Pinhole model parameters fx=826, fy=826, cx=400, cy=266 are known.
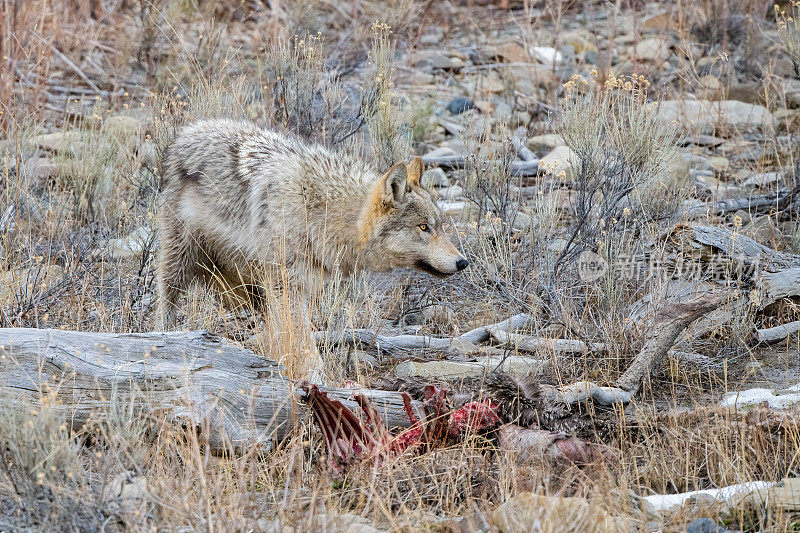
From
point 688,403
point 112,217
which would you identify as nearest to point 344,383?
point 688,403

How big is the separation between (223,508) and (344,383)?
1.65 metres

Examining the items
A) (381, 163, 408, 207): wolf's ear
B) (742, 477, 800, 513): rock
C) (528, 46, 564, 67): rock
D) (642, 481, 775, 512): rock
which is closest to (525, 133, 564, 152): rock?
(528, 46, 564, 67): rock

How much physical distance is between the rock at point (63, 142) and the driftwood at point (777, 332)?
6.10m

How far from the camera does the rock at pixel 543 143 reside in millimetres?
9477

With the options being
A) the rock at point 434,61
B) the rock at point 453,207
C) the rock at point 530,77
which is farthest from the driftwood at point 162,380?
the rock at point 434,61

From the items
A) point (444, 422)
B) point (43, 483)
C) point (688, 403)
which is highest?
point (43, 483)

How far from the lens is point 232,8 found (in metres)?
12.7

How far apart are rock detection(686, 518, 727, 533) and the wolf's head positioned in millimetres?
2710

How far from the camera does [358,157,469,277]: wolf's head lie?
562 centimetres

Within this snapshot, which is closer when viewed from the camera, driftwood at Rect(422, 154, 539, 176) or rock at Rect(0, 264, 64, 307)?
rock at Rect(0, 264, 64, 307)

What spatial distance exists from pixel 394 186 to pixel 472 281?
→ 1255mm

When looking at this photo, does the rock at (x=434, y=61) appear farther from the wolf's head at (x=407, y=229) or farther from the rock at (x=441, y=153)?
the wolf's head at (x=407, y=229)

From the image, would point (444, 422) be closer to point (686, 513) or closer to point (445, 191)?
point (686, 513)

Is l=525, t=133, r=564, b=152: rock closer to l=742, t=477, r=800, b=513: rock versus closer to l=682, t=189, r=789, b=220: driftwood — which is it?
l=682, t=189, r=789, b=220: driftwood
